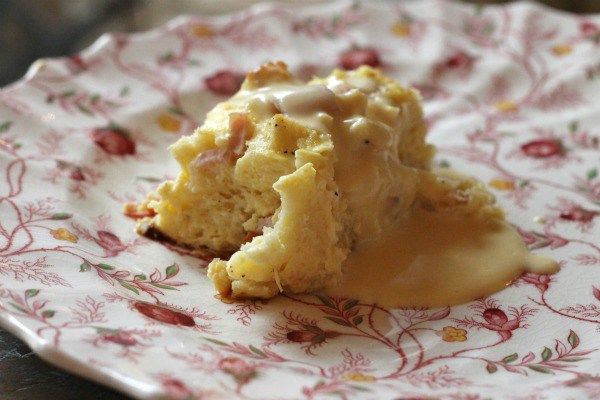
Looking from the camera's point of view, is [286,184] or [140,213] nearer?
[286,184]

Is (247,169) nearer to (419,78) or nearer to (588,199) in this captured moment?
(588,199)

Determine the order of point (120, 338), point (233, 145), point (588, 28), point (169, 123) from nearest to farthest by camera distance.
Answer: point (120, 338)
point (233, 145)
point (169, 123)
point (588, 28)

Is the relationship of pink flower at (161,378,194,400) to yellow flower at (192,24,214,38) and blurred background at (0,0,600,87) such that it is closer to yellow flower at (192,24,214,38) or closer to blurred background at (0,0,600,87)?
yellow flower at (192,24,214,38)

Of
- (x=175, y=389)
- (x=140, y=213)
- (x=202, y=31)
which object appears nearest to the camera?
(x=175, y=389)

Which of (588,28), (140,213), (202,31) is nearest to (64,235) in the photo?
(140,213)

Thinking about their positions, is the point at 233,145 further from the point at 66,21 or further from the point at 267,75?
the point at 66,21

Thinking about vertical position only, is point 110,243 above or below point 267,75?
below

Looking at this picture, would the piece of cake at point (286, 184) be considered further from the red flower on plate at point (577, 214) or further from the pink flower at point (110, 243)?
the red flower on plate at point (577, 214)
